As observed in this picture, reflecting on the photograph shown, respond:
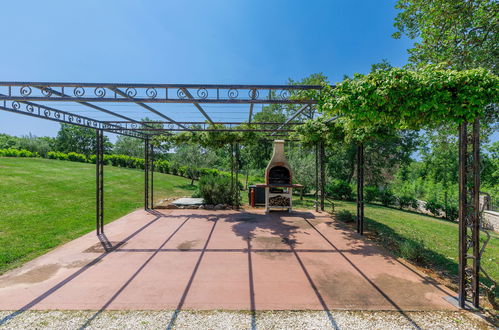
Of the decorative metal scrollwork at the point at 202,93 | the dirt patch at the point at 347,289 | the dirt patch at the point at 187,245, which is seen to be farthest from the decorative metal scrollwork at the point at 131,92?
the dirt patch at the point at 347,289

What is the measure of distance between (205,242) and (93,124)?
14.3ft

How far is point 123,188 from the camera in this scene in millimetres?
12930

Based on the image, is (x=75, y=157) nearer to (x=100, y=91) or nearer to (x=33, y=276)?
(x=33, y=276)

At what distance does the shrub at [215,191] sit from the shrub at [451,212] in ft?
37.0

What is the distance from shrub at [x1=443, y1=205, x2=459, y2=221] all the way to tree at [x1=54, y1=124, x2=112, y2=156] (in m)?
42.7

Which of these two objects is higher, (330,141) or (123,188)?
(330,141)

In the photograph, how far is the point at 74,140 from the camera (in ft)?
119

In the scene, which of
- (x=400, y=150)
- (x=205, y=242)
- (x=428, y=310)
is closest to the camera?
(x=428, y=310)

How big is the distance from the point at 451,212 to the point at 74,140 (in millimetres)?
48908

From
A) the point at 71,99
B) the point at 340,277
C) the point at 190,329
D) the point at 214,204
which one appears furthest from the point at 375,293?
the point at 214,204

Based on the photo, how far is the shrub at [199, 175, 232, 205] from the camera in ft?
29.7

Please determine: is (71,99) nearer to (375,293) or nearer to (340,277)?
(340,277)

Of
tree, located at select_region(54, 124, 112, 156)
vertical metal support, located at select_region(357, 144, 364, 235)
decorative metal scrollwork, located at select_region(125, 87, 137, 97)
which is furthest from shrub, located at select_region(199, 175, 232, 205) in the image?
tree, located at select_region(54, 124, 112, 156)

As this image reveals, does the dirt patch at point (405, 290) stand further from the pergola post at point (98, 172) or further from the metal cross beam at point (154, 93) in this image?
the pergola post at point (98, 172)
